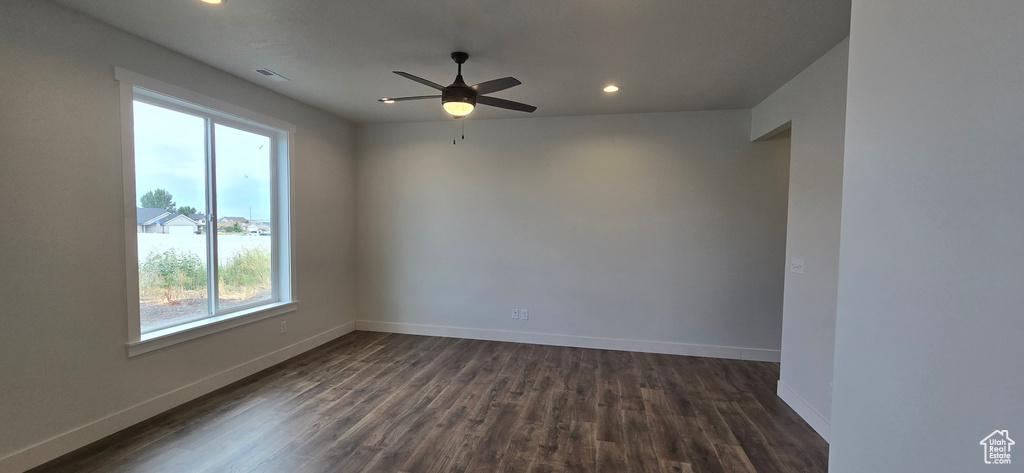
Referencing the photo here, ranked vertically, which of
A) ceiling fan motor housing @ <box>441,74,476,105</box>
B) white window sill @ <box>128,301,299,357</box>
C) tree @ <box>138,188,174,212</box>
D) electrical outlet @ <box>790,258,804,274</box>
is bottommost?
white window sill @ <box>128,301,299,357</box>

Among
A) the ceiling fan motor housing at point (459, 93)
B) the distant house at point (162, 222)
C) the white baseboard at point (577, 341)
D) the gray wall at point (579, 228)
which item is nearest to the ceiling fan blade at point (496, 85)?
the ceiling fan motor housing at point (459, 93)

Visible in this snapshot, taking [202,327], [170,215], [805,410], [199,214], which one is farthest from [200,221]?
[805,410]

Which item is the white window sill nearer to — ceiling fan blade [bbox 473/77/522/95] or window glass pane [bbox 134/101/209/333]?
window glass pane [bbox 134/101/209/333]

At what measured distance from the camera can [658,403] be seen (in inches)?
118

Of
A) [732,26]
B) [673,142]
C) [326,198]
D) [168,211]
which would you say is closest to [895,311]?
[732,26]

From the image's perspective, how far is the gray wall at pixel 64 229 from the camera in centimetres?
202

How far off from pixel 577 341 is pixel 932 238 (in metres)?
3.89

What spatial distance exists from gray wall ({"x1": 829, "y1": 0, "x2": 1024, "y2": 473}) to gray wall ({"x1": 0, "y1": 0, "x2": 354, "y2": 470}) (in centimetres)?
373

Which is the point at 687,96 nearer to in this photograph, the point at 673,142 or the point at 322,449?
the point at 673,142

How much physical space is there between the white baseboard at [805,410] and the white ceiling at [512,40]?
99.6 inches

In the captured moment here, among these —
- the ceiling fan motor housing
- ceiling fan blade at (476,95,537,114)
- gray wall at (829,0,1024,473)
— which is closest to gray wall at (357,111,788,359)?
ceiling fan blade at (476,95,537,114)

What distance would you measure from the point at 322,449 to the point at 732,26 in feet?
11.9

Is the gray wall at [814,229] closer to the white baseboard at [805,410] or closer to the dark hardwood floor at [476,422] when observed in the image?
the white baseboard at [805,410]

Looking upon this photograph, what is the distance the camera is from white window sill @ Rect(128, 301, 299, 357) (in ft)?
8.61
